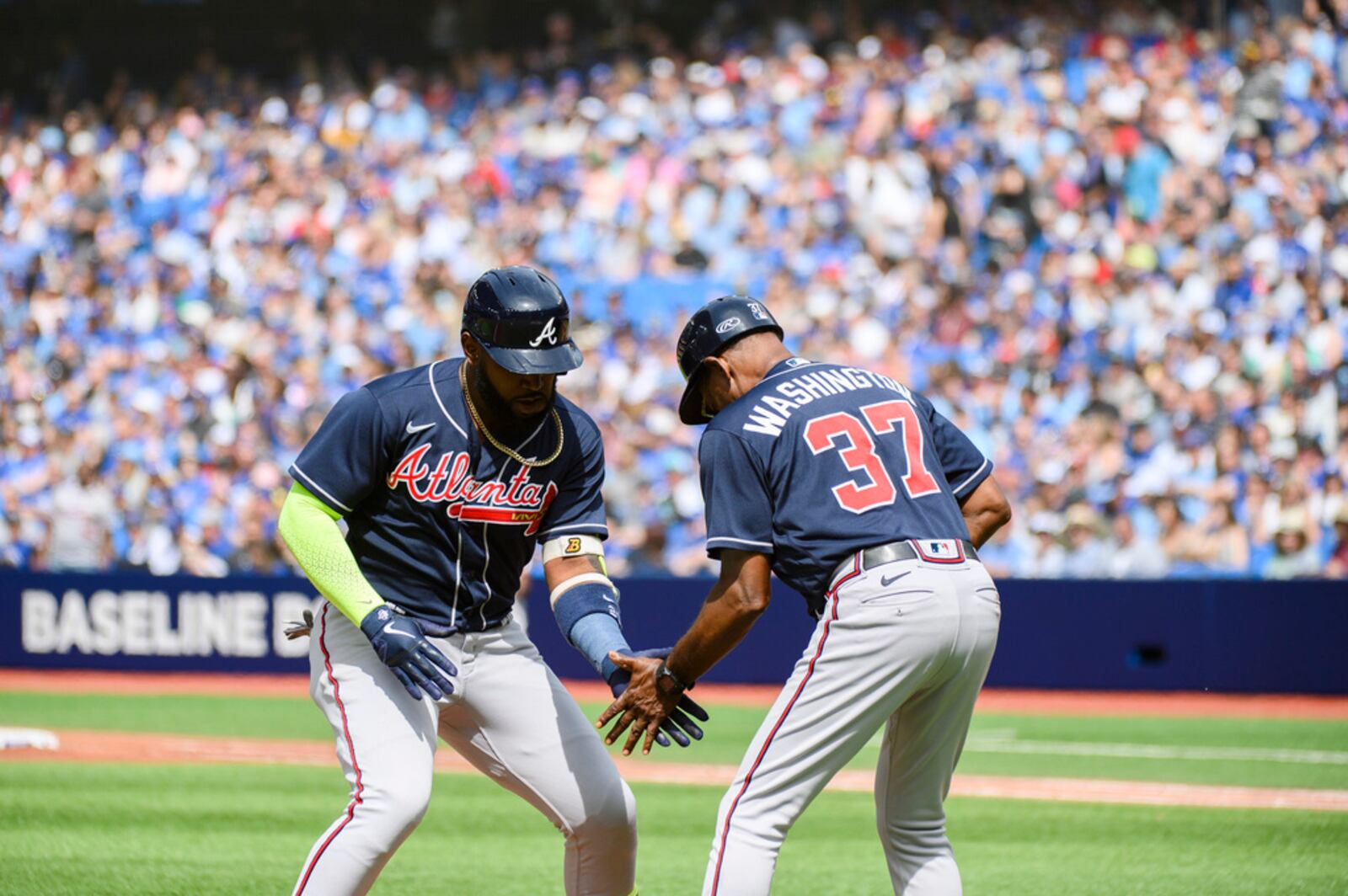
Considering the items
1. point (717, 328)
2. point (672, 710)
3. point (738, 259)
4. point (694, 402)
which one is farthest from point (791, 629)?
point (717, 328)

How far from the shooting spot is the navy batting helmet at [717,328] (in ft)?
15.0

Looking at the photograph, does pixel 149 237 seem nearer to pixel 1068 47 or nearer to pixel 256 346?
pixel 256 346

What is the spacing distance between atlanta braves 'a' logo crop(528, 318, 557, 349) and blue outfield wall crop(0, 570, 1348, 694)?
9397 millimetres

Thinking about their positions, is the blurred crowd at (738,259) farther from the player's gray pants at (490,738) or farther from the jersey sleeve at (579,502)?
the player's gray pants at (490,738)

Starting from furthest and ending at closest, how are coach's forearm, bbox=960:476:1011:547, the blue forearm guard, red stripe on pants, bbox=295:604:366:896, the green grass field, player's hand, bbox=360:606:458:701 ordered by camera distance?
the green grass field < coach's forearm, bbox=960:476:1011:547 < the blue forearm guard < player's hand, bbox=360:606:458:701 < red stripe on pants, bbox=295:604:366:896

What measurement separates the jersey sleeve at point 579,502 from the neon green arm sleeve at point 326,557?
0.67 metres

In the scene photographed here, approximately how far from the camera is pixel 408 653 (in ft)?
13.9

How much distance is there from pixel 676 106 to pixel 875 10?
282 cm

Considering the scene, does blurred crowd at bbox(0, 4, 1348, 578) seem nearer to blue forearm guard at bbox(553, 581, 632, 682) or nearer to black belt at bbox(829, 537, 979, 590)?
blue forearm guard at bbox(553, 581, 632, 682)

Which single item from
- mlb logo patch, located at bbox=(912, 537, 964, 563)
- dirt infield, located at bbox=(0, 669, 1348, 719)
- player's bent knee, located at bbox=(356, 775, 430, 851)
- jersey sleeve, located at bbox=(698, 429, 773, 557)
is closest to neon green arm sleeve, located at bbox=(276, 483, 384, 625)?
player's bent knee, located at bbox=(356, 775, 430, 851)

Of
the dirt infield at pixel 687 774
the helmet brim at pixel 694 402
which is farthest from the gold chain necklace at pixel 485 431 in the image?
the dirt infield at pixel 687 774

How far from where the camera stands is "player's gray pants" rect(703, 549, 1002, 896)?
4.17m

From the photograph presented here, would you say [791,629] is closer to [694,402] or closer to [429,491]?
[694,402]

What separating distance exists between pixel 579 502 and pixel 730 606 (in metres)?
0.80
